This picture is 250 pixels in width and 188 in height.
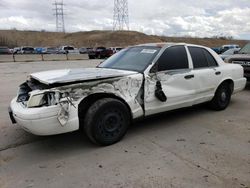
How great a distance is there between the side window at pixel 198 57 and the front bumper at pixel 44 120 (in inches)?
110

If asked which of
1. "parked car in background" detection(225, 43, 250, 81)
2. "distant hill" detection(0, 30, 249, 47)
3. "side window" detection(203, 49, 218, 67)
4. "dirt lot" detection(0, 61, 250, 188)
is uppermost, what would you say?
"distant hill" detection(0, 30, 249, 47)

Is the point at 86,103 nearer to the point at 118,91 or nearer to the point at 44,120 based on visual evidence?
the point at 118,91

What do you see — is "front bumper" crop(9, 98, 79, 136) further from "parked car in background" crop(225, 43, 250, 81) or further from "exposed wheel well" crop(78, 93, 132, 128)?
"parked car in background" crop(225, 43, 250, 81)

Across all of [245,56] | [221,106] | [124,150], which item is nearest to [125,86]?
[124,150]

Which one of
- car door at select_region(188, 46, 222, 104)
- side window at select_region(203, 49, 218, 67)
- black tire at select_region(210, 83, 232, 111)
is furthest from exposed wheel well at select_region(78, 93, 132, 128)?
black tire at select_region(210, 83, 232, 111)

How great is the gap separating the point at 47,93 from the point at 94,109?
698 millimetres

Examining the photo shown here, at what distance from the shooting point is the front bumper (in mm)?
3508

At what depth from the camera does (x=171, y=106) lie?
15.9 feet

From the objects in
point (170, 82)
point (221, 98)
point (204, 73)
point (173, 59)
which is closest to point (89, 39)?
point (221, 98)

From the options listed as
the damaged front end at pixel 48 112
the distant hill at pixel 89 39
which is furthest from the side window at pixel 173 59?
the distant hill at pixel 89 39

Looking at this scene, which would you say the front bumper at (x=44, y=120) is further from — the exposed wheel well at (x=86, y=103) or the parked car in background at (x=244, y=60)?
the parked car in background at (x=244, y=60)

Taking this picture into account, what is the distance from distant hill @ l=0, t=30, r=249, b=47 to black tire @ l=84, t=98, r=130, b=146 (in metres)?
72.6

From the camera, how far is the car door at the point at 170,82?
14.8ft

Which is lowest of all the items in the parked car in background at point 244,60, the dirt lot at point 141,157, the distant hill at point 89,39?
the dirt lot at point 141,157
